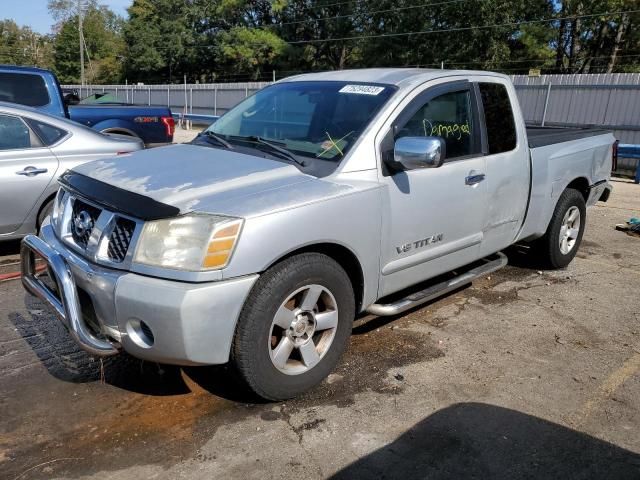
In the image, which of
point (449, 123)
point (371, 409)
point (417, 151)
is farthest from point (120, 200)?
point (449, 123)

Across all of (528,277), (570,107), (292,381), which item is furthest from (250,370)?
(570,107)

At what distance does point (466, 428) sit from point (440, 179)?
161 centimetres

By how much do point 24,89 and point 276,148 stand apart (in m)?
5.91

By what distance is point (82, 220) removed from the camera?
3.13m

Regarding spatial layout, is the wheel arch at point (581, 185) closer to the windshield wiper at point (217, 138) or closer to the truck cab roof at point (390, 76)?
the truck cab roof at point (390, 76)

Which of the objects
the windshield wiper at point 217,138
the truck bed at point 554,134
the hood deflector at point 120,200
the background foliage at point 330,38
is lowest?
the hood deflector at point 120,200

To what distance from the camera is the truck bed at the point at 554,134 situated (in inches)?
199

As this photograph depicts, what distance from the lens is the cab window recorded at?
3809 mm

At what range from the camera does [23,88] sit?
7852 millimetres

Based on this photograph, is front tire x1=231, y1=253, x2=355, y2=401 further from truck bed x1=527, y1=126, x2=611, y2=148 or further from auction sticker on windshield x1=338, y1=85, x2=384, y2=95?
truck bed x1=527, y1=126, x2=611, y2=148

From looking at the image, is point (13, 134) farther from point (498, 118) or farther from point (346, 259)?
point (498, 118)

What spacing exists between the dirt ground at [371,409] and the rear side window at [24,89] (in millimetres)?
4362

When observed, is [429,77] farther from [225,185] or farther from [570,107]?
[570,107]

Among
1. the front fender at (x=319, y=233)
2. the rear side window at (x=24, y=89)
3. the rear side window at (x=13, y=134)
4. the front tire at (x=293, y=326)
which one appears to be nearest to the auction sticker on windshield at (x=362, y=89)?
the front fender at (x=319, y=233)
